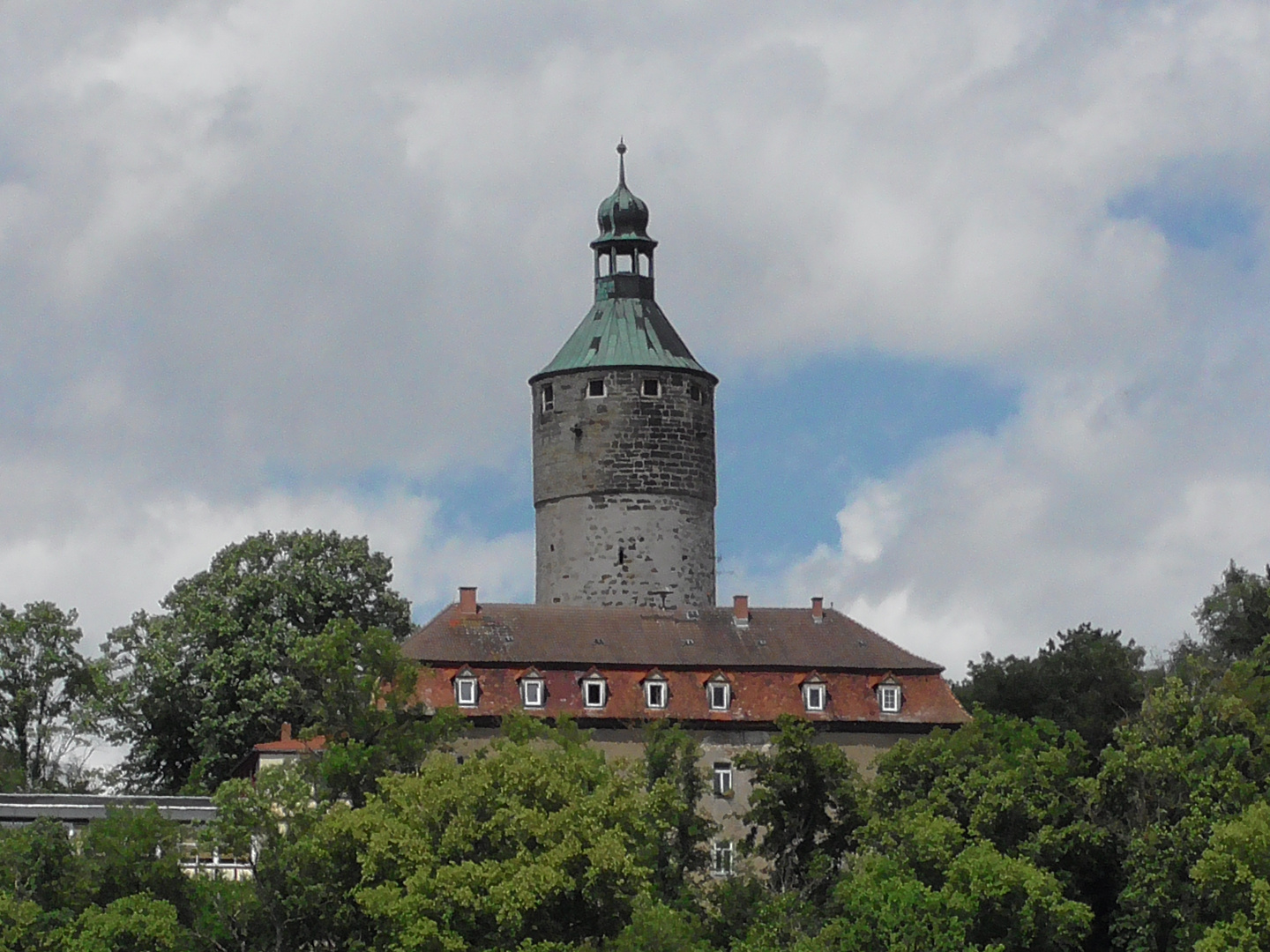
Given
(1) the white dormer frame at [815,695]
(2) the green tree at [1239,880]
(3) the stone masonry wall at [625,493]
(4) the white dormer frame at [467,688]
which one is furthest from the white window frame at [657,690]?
(2) the green tree at [1239,880]

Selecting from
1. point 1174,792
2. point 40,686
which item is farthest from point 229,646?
point 1174,792

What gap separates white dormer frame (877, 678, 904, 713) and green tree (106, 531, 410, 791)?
12.4 m

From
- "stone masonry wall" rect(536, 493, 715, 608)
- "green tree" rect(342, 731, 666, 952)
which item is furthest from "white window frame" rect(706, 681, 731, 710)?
"green tree" rect(342, 731, 666, 952)

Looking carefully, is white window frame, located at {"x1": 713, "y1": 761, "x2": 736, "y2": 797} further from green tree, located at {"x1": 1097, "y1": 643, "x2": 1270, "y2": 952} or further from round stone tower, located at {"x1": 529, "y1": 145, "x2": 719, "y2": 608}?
green tree, located at {"x1": 1097, "y1": 643, "x2": 1270, "y2": 952}

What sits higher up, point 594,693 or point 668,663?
point 668,663

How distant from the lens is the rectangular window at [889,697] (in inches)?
2781

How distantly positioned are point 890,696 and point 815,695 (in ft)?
5.34

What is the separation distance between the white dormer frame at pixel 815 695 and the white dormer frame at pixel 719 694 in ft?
5.36

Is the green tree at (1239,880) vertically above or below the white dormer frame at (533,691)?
below

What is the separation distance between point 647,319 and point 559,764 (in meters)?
20.8

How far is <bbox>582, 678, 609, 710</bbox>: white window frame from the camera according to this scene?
69625 millimetres

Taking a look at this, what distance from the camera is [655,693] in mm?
70000

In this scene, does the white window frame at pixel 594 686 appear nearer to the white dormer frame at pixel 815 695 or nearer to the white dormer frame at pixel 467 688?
the white dormer frame at pixel 467 688

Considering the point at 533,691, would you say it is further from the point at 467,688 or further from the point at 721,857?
the point at 721,857
